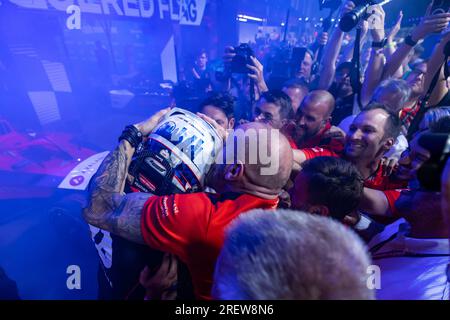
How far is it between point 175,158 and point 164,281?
2.38 ft

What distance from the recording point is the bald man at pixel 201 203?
3.80 feet

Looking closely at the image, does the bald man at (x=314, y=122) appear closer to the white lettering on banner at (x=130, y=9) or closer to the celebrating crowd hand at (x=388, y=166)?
the celebrating crowd hand at (x=388, y=166)

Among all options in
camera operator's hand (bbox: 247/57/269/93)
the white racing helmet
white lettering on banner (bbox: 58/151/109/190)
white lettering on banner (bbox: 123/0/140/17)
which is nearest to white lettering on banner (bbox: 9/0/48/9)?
white lettering on banner (bbox: 123/0/140/17)

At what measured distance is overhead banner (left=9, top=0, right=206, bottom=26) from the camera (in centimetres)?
559

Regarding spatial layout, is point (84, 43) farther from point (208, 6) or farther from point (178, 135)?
point (178, 135)

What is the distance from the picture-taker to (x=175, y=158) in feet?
4.01

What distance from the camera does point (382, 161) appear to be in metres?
2.35

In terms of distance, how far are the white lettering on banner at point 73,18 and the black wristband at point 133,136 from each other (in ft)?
21.3

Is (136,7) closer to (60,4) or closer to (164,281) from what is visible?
(60,4)

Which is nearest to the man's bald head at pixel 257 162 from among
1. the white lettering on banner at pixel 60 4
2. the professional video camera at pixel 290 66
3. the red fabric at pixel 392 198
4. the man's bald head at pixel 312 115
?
the red fabric at pixel 392 198

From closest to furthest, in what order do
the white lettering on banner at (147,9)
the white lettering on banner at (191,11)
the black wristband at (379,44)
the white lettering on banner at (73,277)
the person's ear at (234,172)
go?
the person's ear at (234,172) < the white lettering on banner at (73,277) < the black wristband at (379,44) < the white lettering on banner at (147,9) < the white lettering on banner at (191,11)

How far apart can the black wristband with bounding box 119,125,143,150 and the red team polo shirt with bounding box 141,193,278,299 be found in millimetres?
450

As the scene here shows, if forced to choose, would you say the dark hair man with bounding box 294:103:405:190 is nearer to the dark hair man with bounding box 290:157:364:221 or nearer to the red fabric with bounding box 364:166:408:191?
the red fabric with bounding box 364:166:408:191

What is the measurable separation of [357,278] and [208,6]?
13.0 metres
